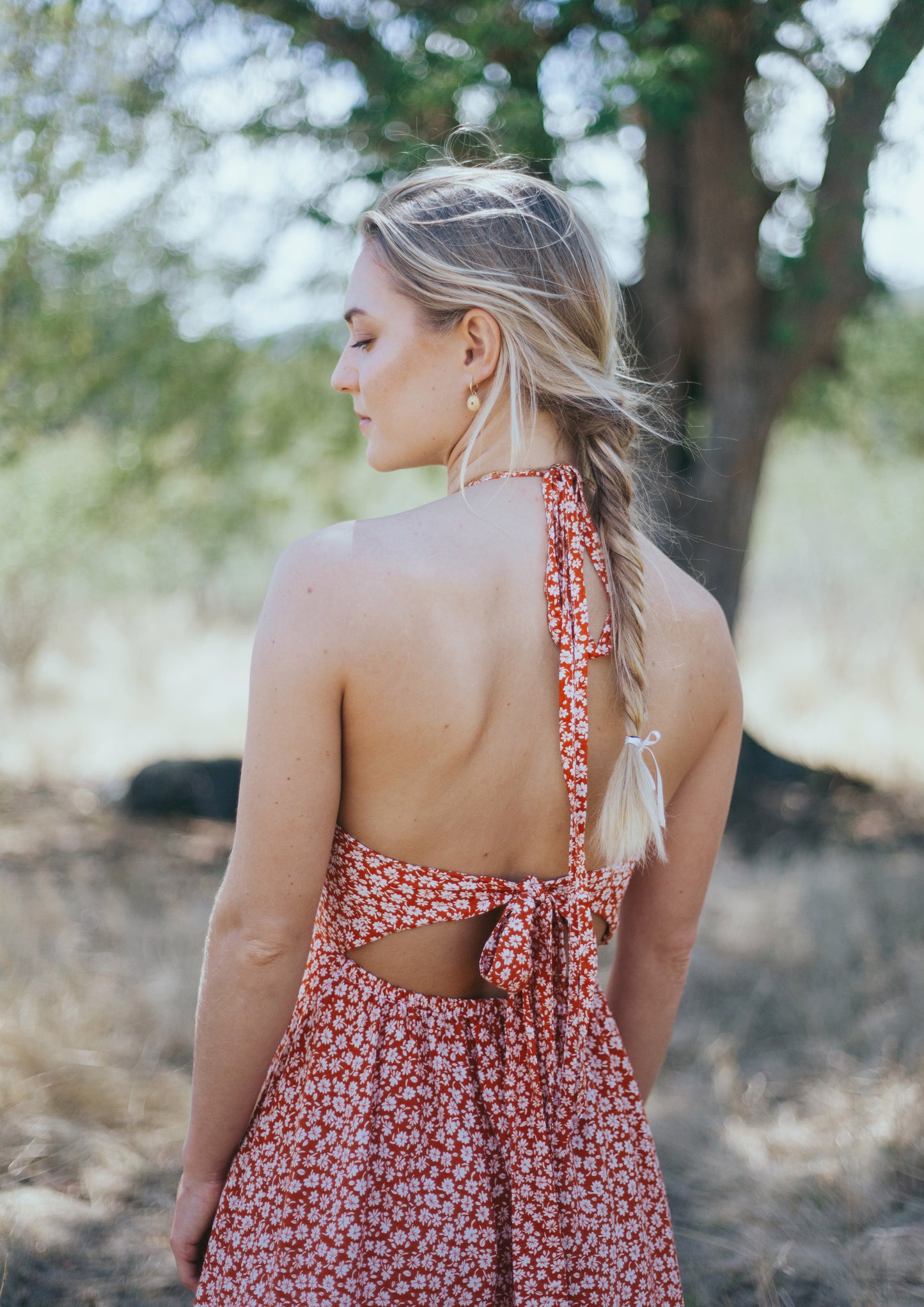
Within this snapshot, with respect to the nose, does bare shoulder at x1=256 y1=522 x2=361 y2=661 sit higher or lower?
lower

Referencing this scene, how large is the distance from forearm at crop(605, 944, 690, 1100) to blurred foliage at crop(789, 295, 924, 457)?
5917 mm

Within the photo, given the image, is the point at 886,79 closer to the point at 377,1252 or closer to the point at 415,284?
the point at 415,284

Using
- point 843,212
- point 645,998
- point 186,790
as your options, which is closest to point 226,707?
point 186,790

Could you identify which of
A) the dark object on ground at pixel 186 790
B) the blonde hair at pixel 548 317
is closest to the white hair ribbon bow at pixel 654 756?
the blonde hair at pixel 548 317

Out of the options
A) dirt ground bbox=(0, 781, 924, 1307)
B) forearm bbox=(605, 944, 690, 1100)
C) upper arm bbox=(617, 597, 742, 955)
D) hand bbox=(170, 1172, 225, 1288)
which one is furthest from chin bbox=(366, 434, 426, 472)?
dirt ground bbox=(0, 781, 924, 1307)

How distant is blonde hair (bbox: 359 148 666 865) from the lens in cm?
124

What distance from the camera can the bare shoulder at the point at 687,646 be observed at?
1317mm

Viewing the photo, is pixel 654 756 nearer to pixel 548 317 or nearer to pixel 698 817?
pixel 698 817

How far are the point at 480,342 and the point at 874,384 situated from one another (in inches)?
281

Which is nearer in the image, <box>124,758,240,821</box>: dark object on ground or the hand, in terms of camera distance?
the hand

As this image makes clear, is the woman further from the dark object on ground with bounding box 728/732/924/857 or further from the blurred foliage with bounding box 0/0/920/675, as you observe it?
the dark object on ground with bounding box 728/732/924/857

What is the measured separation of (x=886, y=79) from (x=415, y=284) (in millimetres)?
4098

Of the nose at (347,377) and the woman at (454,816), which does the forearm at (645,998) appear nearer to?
the woman at (454,816)

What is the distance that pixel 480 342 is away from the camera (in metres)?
1.25
